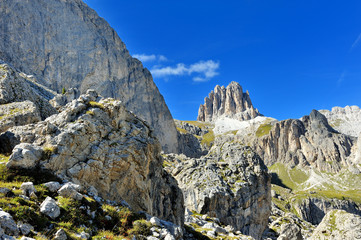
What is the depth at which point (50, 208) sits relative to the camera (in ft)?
42.0

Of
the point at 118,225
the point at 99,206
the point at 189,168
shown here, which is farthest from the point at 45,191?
the point at 189,168

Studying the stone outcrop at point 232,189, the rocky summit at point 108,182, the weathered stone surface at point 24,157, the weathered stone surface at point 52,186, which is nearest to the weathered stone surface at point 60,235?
the rocky summit at point 108,182

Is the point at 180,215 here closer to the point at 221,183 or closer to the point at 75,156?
the point at 75,156

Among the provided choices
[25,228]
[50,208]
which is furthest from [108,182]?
[25,228]

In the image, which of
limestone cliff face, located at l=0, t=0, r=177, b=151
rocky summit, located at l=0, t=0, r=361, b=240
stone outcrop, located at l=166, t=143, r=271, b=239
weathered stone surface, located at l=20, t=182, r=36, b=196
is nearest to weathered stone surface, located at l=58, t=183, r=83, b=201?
rocky summit, located at l=0, t=0, r=361, b=240

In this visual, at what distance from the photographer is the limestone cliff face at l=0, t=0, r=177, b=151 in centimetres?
14700

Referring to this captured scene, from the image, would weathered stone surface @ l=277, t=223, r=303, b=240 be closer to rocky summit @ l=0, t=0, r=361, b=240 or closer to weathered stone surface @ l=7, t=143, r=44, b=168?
rocky summit @ l=0, t=0, r=361, b=240

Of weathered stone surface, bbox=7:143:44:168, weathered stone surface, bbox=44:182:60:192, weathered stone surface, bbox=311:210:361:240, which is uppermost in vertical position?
weathered stone surface, bbox=7:143:44:168

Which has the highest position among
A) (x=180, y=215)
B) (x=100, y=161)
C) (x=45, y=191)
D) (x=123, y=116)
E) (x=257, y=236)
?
(x=123, y=116)

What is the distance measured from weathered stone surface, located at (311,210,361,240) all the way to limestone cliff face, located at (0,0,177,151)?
158095 mm

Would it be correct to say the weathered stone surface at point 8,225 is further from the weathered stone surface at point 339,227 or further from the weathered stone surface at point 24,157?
the weathered stone surface at point 339,227

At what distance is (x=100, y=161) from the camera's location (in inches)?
963

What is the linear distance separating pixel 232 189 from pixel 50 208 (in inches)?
2202

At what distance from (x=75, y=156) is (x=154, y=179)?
38.4 feet
